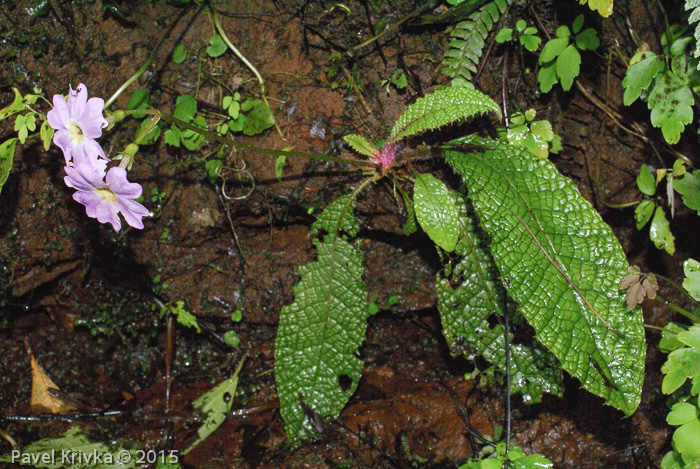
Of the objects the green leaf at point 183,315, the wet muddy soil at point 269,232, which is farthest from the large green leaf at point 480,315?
the green leaf at point 183,315

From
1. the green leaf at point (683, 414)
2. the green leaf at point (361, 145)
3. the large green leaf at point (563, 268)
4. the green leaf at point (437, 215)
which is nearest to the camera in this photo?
the green leaf at point (683, 414)

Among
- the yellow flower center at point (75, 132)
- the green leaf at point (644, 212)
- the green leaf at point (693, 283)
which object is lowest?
the green leaf at point (693, 283)

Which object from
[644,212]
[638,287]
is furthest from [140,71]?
[644,212]

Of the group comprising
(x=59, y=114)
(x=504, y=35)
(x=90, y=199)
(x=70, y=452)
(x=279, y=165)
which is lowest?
(x=70, y=452)

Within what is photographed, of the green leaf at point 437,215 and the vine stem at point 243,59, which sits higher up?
the vine stem at point 243,59

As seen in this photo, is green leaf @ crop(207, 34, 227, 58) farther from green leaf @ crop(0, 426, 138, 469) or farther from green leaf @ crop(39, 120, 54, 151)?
green leaf @ crop(0, 426, 138, 469)

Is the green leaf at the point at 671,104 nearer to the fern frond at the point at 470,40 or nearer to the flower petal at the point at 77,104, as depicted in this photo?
the fern frond at the point at 470,40

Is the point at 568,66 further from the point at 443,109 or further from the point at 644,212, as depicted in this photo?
the point at 644,212
